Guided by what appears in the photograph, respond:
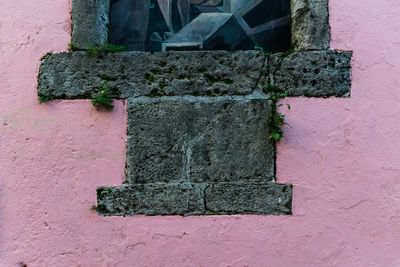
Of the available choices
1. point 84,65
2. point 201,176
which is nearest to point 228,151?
point 201,176

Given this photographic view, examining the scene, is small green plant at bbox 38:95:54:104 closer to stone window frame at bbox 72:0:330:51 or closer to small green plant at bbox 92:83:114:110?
small green plant at bbox 92:83:114:110

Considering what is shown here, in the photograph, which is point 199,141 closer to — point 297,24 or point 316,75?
point 316,75

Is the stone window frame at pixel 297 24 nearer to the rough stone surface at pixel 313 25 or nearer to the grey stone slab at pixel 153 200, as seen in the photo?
the rough stone surface at pixel 313 25

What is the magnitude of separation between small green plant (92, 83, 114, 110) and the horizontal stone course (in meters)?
0.54

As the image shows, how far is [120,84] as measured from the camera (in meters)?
1.67

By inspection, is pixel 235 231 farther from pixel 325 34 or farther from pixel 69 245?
pixel 325 34

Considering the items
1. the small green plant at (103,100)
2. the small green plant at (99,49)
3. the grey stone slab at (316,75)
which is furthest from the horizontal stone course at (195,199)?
the small green plant at (99,49)

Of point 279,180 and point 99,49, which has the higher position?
point 99,49

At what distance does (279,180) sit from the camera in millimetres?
1617

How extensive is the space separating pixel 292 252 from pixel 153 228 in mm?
900

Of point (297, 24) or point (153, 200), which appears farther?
point (297, 24)

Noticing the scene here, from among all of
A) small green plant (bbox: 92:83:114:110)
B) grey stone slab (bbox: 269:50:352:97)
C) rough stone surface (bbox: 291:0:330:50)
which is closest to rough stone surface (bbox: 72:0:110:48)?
small green plant (bbox: 92:83:114:110)

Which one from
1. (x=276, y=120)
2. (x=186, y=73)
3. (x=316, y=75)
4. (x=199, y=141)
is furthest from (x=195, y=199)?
(x=316, y=75)

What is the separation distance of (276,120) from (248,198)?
0.54 metres
